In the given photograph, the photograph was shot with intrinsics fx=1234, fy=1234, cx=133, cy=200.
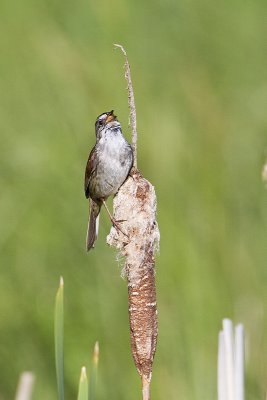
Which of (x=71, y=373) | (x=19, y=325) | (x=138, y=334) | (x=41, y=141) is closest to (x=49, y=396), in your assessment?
(x=71, y=373)

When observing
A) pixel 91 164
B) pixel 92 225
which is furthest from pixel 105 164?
pixel 92 225

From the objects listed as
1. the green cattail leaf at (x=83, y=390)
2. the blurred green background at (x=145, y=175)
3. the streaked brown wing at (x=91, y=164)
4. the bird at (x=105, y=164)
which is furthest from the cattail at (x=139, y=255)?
the streaked brown wing at (x=91, y=164)

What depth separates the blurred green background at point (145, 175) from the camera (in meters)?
4.07

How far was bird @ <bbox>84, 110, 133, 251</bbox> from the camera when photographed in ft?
12.3

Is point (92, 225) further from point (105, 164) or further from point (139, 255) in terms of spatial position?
point (139, 255)

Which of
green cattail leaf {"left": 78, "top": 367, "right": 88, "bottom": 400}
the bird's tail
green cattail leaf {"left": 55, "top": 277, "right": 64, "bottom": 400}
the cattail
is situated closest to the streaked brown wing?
the bird's tail

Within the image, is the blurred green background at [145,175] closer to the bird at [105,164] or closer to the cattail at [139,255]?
the bird at [105,164]

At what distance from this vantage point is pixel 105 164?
13.2 ft

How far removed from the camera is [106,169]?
156 inches

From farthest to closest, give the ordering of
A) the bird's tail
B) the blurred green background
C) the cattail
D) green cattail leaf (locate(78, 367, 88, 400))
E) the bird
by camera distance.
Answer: the bird's tail < the blurred green background < the bird < the cattail < green cattail leaf (locate(78, 367, 88, 400))

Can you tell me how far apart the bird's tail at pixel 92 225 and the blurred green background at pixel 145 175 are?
39 millimetres

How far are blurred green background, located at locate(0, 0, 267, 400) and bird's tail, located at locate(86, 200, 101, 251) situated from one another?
4 centimetres

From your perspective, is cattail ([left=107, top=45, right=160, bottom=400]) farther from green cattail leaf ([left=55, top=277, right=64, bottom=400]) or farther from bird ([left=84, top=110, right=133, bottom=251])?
bird ([left=84, top=110, right=133, bottom=251])

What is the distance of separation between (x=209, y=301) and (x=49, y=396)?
0.66 meters
